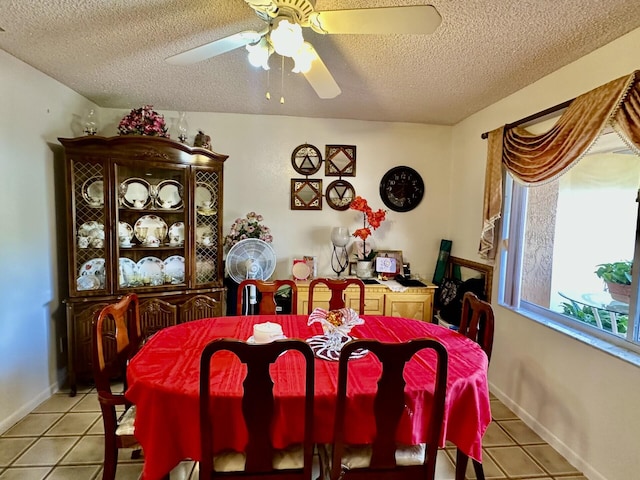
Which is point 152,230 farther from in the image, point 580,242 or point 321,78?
point 580,242

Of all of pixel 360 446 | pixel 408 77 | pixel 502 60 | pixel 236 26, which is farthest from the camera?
pixel 408 77

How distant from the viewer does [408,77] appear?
2.32 meters

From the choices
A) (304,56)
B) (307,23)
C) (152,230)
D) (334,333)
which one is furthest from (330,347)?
(152,230)

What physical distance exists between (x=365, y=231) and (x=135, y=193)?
2.02 metres

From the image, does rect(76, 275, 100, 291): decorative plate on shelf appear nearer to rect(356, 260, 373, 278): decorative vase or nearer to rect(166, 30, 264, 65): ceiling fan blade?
rect(166, 30, 264, 65): ceiling fan blade

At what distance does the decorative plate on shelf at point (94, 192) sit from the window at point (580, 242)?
10.3 ft

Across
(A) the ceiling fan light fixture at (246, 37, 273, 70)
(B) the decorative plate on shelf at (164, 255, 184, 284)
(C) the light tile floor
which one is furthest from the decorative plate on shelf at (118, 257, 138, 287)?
(A) the ceiling fan light fixture at (246, 37, 273, 70)

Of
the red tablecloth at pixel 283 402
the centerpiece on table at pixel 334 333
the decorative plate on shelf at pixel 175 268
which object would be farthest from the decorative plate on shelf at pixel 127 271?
the centerpiece on table at pixel 334 333

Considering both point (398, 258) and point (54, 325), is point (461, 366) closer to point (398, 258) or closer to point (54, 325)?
point (398, 258)

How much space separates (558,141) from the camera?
201 cm

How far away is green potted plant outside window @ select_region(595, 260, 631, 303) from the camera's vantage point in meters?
1.84

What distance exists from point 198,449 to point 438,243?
298 cm

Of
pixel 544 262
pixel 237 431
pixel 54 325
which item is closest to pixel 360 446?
pixel 237 431

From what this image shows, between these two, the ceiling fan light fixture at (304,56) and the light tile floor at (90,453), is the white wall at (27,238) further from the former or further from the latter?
the ceiling fan light fixture at (304,56)
